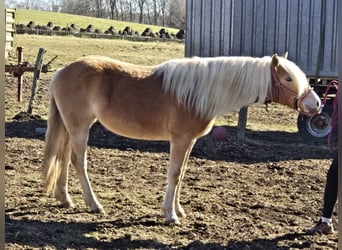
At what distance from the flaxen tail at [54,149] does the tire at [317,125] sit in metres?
5.59

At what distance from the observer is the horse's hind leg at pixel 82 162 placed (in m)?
4.90

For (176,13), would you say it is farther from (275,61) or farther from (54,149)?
(275,61)

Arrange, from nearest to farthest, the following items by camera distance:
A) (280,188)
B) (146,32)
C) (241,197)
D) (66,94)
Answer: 1. (66,94)
2. (241,197)
3. (280,188)
4. (146,32)

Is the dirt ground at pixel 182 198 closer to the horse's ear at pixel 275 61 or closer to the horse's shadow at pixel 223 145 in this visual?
the horse's shadow at pixel 223 145

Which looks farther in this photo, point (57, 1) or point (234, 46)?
point (57, 1)

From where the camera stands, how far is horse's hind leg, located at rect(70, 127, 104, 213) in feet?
16.1

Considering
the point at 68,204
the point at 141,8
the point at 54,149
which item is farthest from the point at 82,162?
the point at 141,8

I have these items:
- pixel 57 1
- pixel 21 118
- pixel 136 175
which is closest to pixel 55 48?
pixel 21 118

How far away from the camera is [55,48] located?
24203 mm

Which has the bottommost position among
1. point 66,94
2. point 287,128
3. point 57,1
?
point 287,128

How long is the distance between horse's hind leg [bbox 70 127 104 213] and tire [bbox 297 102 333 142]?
5.59m

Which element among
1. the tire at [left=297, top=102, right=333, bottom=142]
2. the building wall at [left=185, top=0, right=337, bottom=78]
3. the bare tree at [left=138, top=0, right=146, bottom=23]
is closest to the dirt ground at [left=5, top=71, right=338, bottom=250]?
the tire at [left=297, top=102, right=333, bottom=142]

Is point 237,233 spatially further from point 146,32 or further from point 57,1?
point 57,1

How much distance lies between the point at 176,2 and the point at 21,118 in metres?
49.6
